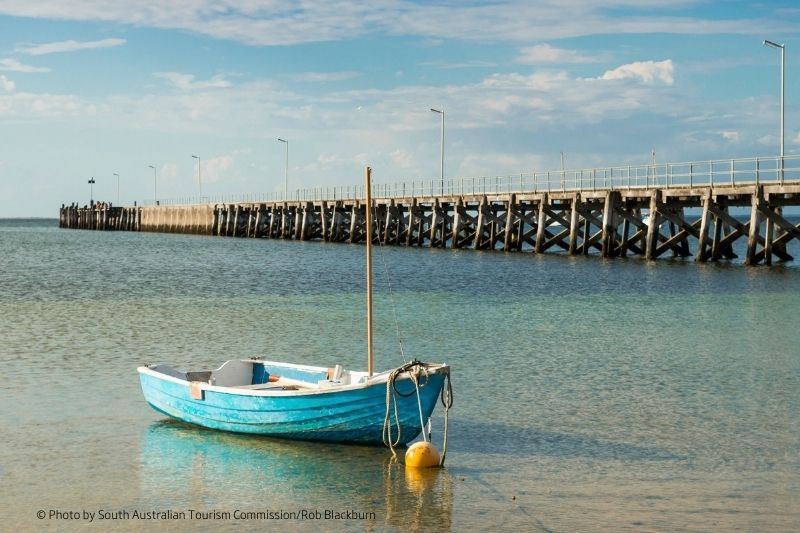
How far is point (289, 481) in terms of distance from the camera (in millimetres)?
11086

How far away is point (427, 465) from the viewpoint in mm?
11383

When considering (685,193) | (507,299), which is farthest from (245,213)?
(507,299)

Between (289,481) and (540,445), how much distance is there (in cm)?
323

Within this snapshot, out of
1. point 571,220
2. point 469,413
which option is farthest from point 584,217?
point 469,413

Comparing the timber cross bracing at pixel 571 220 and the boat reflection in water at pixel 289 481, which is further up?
the timber cross bracing at pixel 571 220

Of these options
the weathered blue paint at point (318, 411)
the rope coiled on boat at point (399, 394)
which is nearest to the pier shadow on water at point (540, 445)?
the rope coiled on boat at point (399, 394)

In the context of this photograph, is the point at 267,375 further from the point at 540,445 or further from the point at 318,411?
the point at 540,445

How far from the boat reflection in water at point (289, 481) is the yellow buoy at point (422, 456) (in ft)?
0.29

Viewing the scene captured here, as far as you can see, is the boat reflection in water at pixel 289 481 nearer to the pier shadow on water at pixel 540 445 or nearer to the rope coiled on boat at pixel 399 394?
the rope coiled on boat at pixel 399 394

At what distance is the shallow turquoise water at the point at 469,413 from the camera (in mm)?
10219

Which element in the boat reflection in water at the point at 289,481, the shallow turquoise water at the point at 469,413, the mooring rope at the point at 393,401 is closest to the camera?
the boat reflection in water at the point at 289,481

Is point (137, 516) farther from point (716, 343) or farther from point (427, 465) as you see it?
point (716, 343)

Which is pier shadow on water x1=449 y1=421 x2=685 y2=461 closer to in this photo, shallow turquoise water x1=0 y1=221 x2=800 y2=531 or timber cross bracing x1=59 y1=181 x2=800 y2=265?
shallow turquoise water x1=0 y1=221 x2=800 y2=531

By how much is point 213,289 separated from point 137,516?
87.8 ft
